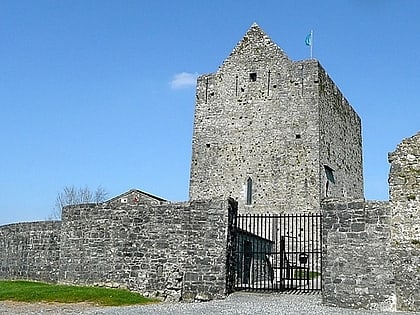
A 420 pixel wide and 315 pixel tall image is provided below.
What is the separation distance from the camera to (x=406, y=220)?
13.8 meters

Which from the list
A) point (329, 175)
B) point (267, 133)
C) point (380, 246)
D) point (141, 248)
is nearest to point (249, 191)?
point (267, 133)

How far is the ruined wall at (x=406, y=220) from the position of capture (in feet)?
44.3

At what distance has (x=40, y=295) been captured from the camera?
1559 centimetres

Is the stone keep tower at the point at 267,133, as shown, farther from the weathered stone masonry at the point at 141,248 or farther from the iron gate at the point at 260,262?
the weathered stone masonry at the point at 141,248

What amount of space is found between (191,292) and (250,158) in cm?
1528

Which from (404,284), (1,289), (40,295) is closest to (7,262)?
(1,289)

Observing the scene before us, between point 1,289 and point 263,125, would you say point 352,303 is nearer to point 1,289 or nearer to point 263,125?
point 1,289

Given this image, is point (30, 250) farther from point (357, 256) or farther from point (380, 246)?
point (380, 246)

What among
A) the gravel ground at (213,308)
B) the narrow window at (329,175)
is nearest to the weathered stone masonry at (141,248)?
the gravel ground at (213,308)

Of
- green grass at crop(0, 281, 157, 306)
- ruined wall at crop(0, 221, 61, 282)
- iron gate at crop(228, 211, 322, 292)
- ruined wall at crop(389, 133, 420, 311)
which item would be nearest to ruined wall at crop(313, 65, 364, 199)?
iron gate at crop(228, 211, 322, 292)

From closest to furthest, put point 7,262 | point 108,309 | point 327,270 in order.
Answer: point 108,309
point 327,270
point 7,262

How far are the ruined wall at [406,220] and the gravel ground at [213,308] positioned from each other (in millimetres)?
691

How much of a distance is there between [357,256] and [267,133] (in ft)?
54.6

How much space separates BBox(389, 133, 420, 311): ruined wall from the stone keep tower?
1394 centimetres
